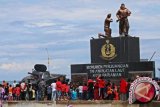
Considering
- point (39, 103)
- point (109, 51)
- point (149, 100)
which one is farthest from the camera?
point (109, 51)

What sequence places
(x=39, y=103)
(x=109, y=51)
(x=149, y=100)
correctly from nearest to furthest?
1. (x=149, y=100)
2. (x=39, y=103)
3. (x=109, y=51)

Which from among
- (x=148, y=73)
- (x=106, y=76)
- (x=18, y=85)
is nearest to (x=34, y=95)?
(x=18, y=85)

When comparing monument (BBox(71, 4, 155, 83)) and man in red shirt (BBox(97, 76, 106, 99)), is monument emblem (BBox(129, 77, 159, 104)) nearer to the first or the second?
man in red shirt (BBox(97, 76, 106, 99))

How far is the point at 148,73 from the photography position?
36.2 m

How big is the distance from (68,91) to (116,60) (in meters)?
3.59

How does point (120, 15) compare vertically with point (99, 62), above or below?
above

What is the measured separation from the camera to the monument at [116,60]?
36.6 m

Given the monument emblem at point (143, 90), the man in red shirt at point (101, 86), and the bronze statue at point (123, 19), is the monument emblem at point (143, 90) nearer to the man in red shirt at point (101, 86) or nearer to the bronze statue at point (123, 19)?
the man in red shirt at point (101, 86)

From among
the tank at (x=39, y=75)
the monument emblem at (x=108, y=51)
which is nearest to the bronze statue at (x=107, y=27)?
the monument emblem at (x=108, y=51)

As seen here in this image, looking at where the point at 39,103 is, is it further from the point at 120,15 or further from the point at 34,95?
the point at 120,15

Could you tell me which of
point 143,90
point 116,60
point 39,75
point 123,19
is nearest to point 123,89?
point 143,90

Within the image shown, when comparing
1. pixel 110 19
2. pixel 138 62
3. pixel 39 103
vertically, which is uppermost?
pixel 110 19

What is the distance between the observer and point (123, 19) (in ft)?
126

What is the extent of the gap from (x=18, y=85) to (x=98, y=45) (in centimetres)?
578
